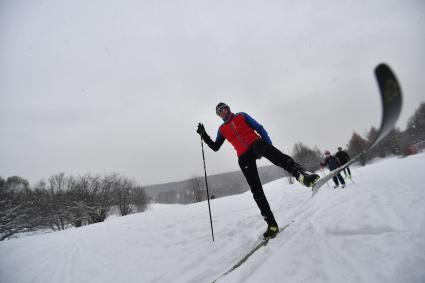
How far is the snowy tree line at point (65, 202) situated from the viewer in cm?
3604

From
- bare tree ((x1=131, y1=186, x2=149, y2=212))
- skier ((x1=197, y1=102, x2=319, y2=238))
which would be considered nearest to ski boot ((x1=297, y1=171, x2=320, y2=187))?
skier ((x1=197, y1=102, x2=319, y2=238))

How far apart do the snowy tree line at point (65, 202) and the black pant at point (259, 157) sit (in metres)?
43.7

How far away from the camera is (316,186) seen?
2.77 m

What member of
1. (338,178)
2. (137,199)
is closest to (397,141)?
(338,178)

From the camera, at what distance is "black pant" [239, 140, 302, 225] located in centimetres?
300

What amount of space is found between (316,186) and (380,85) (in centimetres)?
153

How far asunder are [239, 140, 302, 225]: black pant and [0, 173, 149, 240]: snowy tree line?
143 ft

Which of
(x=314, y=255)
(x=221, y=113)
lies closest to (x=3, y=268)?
(x=221, y=113)

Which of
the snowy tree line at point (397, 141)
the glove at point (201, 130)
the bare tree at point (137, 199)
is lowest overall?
the bare tree at point (137, 199)

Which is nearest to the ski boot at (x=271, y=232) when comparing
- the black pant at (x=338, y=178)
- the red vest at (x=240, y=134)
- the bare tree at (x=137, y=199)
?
the red vest at (x=240, y=134)

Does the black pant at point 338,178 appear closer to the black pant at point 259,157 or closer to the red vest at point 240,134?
the black pant at point 259,157

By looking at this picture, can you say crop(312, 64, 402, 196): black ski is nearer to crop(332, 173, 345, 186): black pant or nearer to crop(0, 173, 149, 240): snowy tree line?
crop(332, 173, 345, 186): black pant

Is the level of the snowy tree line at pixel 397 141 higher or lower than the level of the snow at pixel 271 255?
higher

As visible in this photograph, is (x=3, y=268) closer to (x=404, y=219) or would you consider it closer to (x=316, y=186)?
(x=316, y=186)
